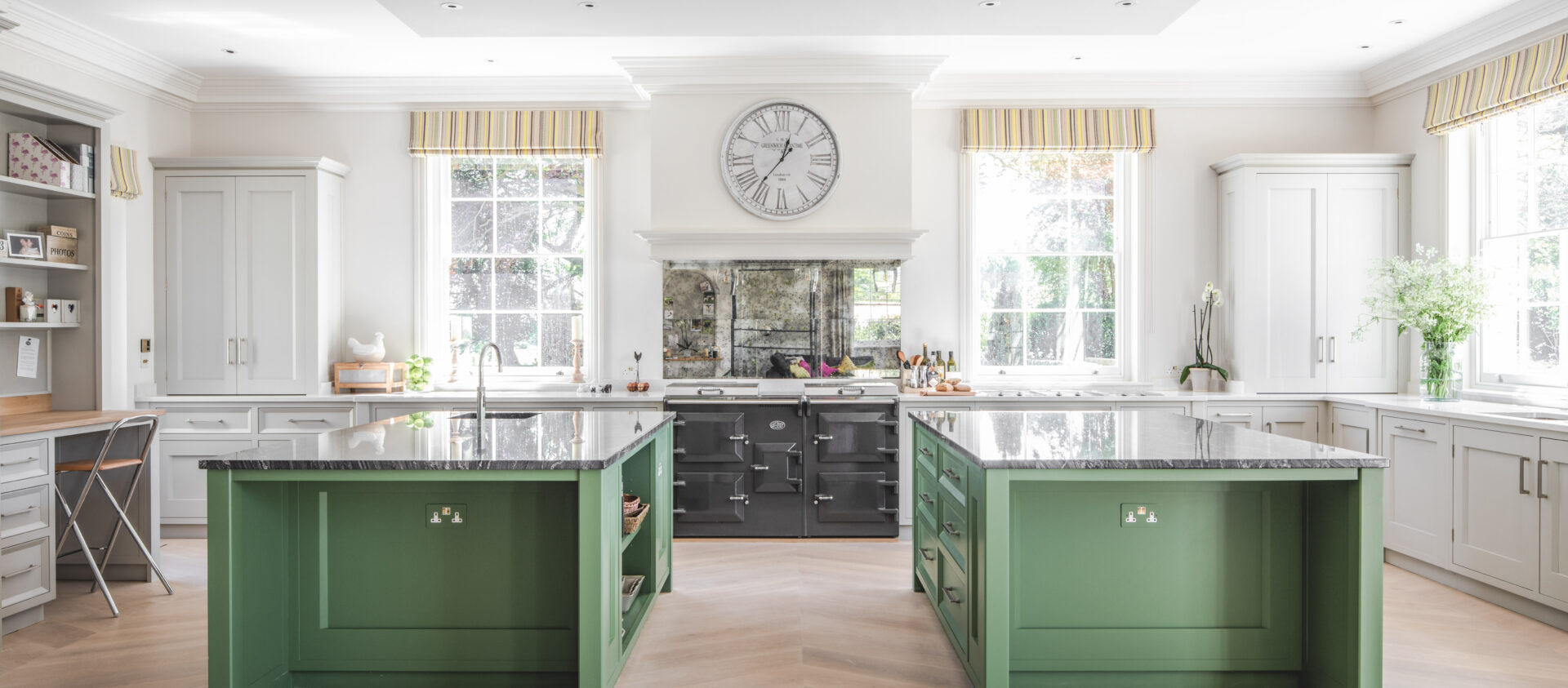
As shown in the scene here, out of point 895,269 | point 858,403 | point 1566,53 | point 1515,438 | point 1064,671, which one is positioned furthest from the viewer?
point 895,269

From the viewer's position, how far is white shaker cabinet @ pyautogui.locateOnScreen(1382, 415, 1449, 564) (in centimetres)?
401

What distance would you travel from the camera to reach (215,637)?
96.2 inches

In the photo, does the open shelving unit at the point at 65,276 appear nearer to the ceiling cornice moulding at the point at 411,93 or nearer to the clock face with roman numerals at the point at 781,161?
the ceiling cornice moulding at the point at 411,93

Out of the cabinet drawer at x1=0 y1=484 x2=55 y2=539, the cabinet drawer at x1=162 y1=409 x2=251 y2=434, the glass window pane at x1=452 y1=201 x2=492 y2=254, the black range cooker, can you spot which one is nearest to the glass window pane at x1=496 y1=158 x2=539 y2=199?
the glass window pane at x1=452 y1=201 x2=492 y2=254

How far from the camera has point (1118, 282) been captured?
5.63 m

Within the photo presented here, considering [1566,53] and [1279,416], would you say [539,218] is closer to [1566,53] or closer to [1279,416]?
[1279,416]

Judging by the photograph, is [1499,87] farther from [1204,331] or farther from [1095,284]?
[1095,284]

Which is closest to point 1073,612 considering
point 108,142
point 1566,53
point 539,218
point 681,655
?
point 681,655

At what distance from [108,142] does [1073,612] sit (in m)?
4.81

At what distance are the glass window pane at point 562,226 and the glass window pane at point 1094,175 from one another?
11.1 ft

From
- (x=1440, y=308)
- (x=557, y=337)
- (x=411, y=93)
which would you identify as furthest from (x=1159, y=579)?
(x=411, y=93)

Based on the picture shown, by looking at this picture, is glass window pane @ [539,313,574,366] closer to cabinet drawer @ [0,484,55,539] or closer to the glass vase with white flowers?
cabinet drawer @ [0,484,55,539]

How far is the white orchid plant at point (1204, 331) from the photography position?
5285mm

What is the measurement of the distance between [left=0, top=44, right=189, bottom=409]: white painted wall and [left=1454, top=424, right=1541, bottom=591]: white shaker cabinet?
6732 millimetres
